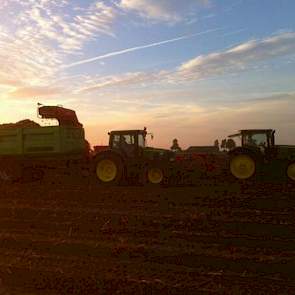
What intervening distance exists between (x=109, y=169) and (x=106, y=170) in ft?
0.42

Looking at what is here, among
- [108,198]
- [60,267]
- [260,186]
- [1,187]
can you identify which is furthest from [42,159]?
[60,267]

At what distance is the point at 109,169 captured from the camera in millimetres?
17766

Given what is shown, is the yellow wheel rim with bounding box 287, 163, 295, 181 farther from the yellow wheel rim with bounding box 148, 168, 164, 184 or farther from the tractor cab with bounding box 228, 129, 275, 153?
the yellow wheel rim with bounding box 148, 168, 164, 184

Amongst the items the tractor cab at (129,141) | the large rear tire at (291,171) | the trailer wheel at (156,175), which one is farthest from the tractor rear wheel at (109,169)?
the large rear tire at (291,171)

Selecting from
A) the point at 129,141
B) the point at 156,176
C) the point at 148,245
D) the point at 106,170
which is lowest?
the point at 148,245

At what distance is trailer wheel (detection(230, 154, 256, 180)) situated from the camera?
59.9 feet

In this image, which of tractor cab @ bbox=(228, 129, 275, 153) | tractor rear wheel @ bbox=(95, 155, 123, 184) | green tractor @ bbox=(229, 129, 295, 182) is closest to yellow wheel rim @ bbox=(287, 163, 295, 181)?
green tractor @ bbox=(229, 129, 295, 182)

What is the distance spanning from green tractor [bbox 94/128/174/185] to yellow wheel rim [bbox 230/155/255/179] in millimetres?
2638

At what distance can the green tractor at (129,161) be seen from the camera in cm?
1764

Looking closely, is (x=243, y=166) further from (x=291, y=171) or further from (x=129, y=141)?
(x=129, y=141)

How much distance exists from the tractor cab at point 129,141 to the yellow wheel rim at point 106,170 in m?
A: 0.64

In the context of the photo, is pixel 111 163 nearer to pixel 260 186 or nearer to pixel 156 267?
pixel 260 186

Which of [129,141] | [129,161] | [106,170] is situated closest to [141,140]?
[129,141]

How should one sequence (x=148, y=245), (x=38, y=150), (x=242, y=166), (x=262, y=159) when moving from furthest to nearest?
(x=38, y=150) < (x=242, y=166) < (x=262, y=159) < (x=148, y=245)
